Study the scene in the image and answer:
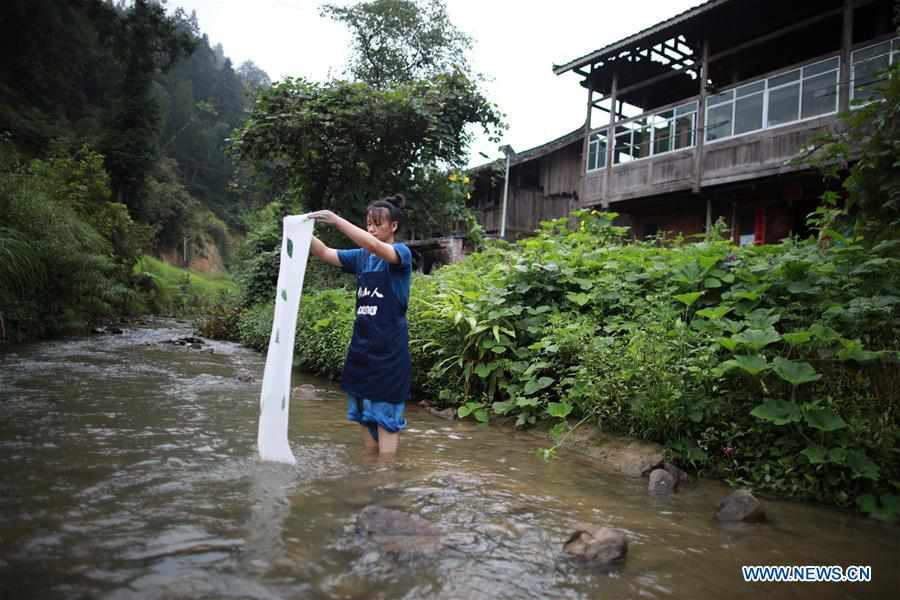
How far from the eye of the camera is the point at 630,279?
536 cm

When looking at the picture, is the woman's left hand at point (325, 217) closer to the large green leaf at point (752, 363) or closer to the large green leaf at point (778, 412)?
the large green leaf at point (752, 363)

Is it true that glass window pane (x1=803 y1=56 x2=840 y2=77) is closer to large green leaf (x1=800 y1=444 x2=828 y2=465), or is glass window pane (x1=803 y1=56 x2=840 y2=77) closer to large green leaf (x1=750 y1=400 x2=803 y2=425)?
large green leaf (x1=750 y1=400 x2=803 y2=425)

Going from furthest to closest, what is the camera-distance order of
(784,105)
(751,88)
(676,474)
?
1. (751,88)
2. (784,105)
3. (676,474)

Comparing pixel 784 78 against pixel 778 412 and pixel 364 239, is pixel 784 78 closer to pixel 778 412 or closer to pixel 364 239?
pixel 778 412

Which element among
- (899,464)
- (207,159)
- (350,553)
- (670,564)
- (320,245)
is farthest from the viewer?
(207,159)

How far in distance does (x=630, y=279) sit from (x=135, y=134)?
130 ft

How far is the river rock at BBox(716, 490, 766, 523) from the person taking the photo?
2.84 meters

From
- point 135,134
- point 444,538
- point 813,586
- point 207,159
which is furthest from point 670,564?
point 207,159

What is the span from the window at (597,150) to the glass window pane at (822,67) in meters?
5.21

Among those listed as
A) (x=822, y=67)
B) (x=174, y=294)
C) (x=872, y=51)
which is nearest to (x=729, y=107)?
(x=822, y=67)

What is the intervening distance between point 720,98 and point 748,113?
91 centimetres

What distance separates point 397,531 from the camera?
7.59ft

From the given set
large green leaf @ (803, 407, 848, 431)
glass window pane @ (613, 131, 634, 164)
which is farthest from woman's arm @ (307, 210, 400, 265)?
glass window pane @ (613, 131, 634, 164)

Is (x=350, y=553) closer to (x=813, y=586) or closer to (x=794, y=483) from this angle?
(x=813, y=586)
